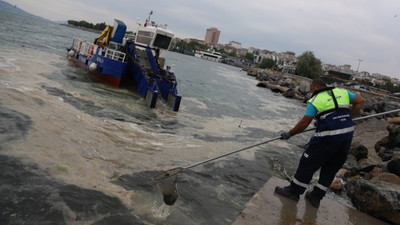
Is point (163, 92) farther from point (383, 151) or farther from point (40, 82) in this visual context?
point (383, 151)

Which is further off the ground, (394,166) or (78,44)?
(78,44)

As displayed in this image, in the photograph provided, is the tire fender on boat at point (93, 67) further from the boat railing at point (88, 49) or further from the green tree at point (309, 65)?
the green tree at point (309, 65)

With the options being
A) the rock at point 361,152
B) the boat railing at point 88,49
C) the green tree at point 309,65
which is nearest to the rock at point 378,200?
the rock at point 361,152

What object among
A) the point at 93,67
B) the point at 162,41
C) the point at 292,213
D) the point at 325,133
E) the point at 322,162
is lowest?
the point at 292,213

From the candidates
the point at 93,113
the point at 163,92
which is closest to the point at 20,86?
the point at 93,113

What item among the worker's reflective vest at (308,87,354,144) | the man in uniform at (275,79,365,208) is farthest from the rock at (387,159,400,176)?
the worker's reflective vest at (308,87,354,144)

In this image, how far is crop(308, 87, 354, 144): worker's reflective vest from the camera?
3.94m

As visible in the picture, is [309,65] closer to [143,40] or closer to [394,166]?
[143,40]

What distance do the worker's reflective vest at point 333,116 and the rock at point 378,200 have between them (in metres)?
1.13

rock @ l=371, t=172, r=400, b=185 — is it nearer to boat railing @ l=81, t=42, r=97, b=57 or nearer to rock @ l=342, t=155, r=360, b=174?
rock @ l=342, t=155, r=360, b=174

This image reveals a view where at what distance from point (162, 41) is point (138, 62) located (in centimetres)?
305

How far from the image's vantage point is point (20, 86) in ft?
32.3

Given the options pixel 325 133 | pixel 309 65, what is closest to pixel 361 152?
pixel 325 133

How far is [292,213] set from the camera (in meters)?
3.93
